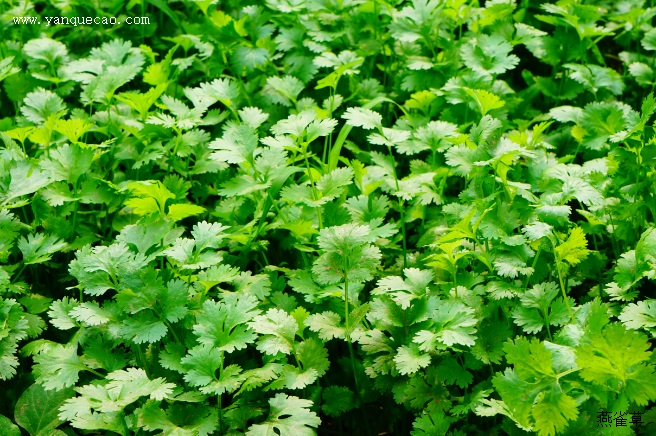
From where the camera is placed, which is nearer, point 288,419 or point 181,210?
point 288,419

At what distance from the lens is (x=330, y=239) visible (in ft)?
6.39

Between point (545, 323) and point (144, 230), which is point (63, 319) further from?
point (545, 323)

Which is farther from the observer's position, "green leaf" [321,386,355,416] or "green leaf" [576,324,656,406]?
"green leaf" [321,386,355,416]

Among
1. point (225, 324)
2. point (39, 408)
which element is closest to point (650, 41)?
point (225, 324)

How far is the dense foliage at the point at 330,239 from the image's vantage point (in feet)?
5.88

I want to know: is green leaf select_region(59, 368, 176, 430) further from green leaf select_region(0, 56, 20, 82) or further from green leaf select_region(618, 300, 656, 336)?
green leaf select_region(0, 56, 20, 82)

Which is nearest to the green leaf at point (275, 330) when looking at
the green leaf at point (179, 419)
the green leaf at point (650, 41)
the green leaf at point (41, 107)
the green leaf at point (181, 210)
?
the green leaf at point (179, 419)

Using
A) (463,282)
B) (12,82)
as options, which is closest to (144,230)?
(463,282)

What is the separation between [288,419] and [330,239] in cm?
51

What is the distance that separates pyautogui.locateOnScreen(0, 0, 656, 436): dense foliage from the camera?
5.88 ft

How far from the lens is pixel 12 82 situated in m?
2.77

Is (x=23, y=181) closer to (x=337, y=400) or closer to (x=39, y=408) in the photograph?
(x=39, y=408)

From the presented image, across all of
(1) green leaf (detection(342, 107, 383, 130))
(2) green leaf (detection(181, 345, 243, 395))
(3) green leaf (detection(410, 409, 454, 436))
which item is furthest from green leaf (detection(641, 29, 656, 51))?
(2) green leaf (detection(181, 345, 243, 395))

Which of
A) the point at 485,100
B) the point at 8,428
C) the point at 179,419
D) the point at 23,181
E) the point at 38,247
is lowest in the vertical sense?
the point at 8,428
